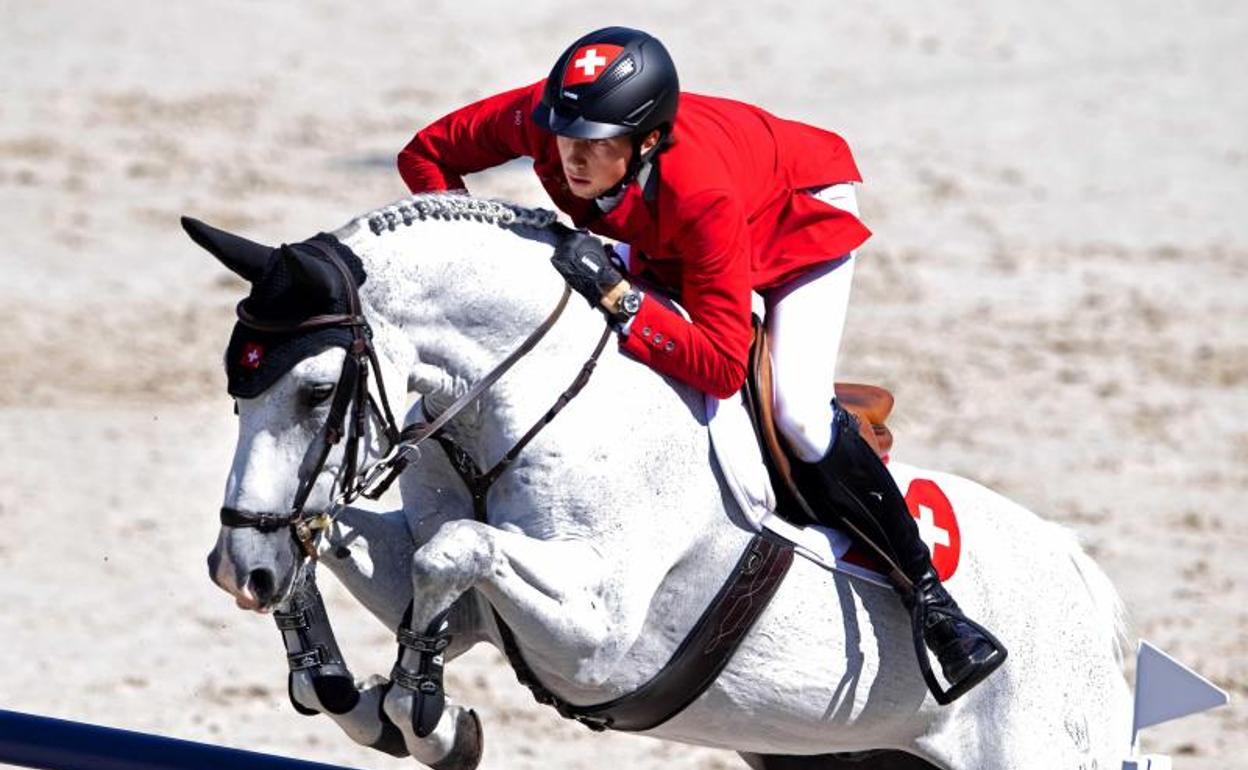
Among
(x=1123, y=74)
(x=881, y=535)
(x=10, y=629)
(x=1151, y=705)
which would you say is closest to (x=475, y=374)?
(x=881, y=535)

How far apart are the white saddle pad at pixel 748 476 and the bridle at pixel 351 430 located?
1.34 ft

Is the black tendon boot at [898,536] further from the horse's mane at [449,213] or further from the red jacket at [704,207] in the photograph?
the horse's mane at [449,213]

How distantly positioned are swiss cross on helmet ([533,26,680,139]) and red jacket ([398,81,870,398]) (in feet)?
0.36

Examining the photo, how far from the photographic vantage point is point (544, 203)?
12.1 meters

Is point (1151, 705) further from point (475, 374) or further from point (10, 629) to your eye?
point (10, 629)

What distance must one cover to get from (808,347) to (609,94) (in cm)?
72

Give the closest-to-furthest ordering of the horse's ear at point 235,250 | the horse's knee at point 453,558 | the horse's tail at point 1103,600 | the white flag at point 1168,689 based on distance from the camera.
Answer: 1. the horse's ear at point 235,250
2. the horse's knee at point 453,558
3. the white flag at point 1168,689
4. the horse's tail at point 1103,600

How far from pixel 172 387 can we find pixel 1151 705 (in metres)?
5.70

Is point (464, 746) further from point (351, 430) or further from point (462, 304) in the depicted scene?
point (462, 304)

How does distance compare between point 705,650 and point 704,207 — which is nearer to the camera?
point 704,207

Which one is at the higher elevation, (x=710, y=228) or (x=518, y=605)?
(x=710, y=228)

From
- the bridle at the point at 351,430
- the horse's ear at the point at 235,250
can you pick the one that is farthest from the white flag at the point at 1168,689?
the horse's ear at the point at 235,250

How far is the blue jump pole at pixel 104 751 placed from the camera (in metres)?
3.74

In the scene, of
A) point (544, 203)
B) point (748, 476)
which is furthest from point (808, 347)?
point (544, 203)
